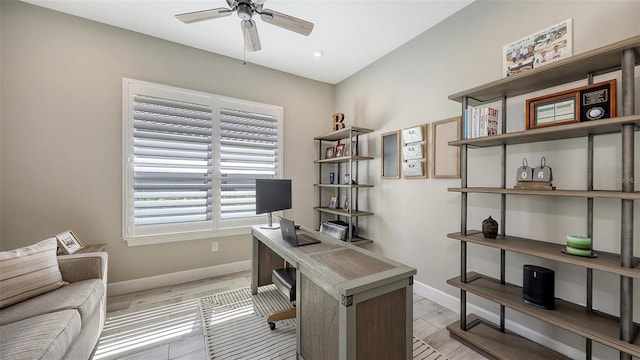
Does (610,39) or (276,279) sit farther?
(276,279)

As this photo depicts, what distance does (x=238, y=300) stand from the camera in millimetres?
2475

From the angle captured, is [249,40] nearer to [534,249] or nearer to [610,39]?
[610,39]

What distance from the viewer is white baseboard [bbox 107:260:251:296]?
2564 millimetres

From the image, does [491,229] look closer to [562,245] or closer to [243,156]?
[562,245]

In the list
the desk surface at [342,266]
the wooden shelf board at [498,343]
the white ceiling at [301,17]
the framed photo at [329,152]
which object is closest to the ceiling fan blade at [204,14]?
the white ceiling at [301,17]

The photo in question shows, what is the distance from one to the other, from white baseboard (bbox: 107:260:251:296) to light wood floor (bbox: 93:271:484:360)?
0.23 ft

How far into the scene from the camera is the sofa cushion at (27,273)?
143 centimetres

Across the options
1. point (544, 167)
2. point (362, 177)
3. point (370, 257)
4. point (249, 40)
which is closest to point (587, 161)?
point (544, 167)

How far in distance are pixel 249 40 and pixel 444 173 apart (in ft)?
7.34

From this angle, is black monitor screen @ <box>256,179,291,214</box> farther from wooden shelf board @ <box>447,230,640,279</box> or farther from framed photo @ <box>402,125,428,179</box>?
wooden shelf board @ <box>447,230,640,279</box>

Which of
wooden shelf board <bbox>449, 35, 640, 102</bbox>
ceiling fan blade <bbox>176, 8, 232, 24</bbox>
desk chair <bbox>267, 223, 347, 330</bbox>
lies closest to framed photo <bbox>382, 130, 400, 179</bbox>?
wooden shelf board <bbox>449, 35, 640, 102</bbox>

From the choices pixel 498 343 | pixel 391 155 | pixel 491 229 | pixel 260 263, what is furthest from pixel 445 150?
pixel 260 263

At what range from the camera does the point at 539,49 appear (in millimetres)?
1764

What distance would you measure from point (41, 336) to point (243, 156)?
237cm
